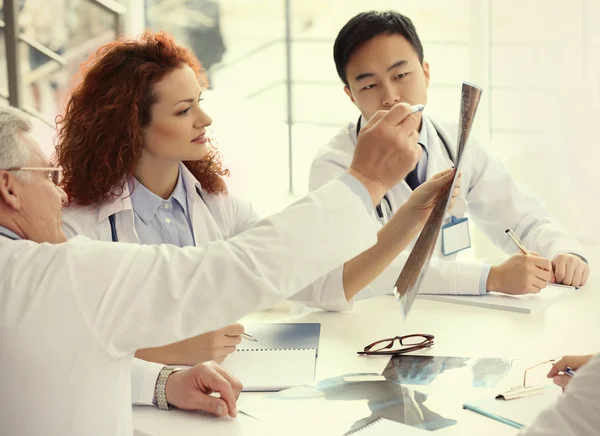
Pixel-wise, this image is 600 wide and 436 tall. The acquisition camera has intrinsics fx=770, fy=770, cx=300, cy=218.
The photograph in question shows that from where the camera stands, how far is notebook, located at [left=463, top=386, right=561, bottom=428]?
1.30 metres

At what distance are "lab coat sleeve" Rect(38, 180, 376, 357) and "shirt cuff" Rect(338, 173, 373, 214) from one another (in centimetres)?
4

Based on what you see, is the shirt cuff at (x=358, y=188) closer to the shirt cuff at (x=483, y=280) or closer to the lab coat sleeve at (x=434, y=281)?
the lab coat sleeve at (x=434, y=281)

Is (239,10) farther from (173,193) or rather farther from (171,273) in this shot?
(171,273)

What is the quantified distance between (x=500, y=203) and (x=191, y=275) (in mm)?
1795

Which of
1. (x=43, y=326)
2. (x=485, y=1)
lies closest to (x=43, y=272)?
(x=43, y=326)

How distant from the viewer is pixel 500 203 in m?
2.71

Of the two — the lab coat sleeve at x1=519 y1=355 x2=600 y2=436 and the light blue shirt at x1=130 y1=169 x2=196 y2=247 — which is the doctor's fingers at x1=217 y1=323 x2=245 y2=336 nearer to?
the light blue shirt at x1=130 y1=169 x2=196 y2=247

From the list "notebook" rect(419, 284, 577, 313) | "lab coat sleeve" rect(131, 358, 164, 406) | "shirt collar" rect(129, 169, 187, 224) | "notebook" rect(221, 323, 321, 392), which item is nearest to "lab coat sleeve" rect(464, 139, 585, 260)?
"notebook" rect(419, 284, 577, 313)

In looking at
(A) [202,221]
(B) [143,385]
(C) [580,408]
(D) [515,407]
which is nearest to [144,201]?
(A) [202,221]

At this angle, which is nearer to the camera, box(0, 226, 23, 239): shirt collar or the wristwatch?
box(0, 226, 23, 239): shirt collar

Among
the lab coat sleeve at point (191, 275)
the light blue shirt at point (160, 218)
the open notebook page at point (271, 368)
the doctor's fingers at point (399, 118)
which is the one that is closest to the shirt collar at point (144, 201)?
the light blue shirt at point (160, 218)

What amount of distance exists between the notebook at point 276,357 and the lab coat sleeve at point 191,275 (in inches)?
16.3

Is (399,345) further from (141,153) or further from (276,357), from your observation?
(141,153)

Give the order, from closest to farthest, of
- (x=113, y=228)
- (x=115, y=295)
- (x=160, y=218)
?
(x=115, y=295)
(x=113, y=228)
(x=160, y=218)
